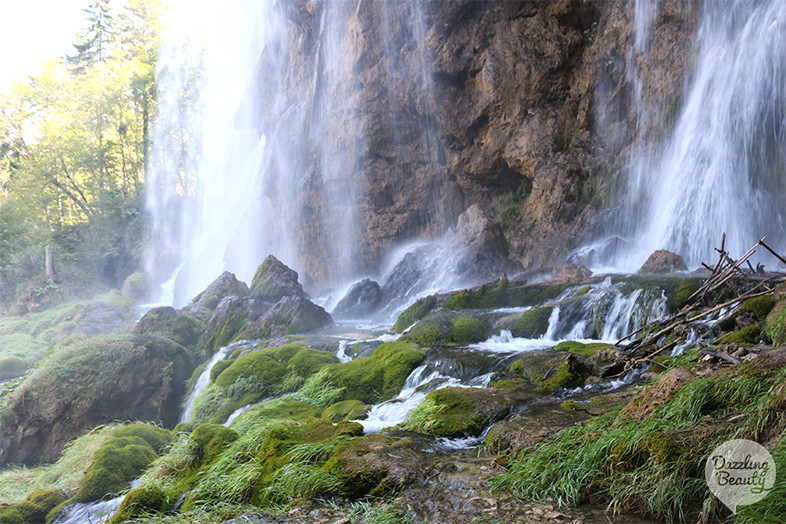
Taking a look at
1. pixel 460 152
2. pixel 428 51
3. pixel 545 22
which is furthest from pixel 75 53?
pixel 545 22

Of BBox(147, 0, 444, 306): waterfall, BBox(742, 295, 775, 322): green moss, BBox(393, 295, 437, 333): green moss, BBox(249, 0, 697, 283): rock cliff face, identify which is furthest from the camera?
BBox(147, 0, 444, 306): waterfall

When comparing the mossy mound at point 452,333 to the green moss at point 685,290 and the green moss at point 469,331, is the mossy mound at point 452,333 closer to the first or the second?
the green moss at point 469,331

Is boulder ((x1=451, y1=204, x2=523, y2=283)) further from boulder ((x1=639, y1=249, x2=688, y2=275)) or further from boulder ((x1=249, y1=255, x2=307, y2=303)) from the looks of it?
boulder ((x1=249, y1=255, x2=307, y2=303))

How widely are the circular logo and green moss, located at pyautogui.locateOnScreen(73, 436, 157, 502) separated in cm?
691

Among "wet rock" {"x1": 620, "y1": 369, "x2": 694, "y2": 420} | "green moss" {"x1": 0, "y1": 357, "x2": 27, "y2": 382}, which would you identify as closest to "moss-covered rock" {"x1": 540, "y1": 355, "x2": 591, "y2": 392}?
"wet rock" {"x1": 620, "y1": 369, "x2": 694, "y2": 420}

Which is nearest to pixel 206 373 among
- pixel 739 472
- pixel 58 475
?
pixel 58 475

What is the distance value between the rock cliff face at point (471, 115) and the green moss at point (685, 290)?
9.24 metres

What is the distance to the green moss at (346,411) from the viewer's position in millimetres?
6600

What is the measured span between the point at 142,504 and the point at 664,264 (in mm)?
12668

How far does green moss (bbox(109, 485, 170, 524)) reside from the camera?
13.9ft

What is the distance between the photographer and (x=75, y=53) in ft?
144

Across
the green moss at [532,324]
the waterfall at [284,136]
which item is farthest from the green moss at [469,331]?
the waterfall at [284,136]

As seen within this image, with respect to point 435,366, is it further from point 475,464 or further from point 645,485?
point 645,485

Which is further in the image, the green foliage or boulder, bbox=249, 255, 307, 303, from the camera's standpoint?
boulder, bbox=249, 255, 307, 303
